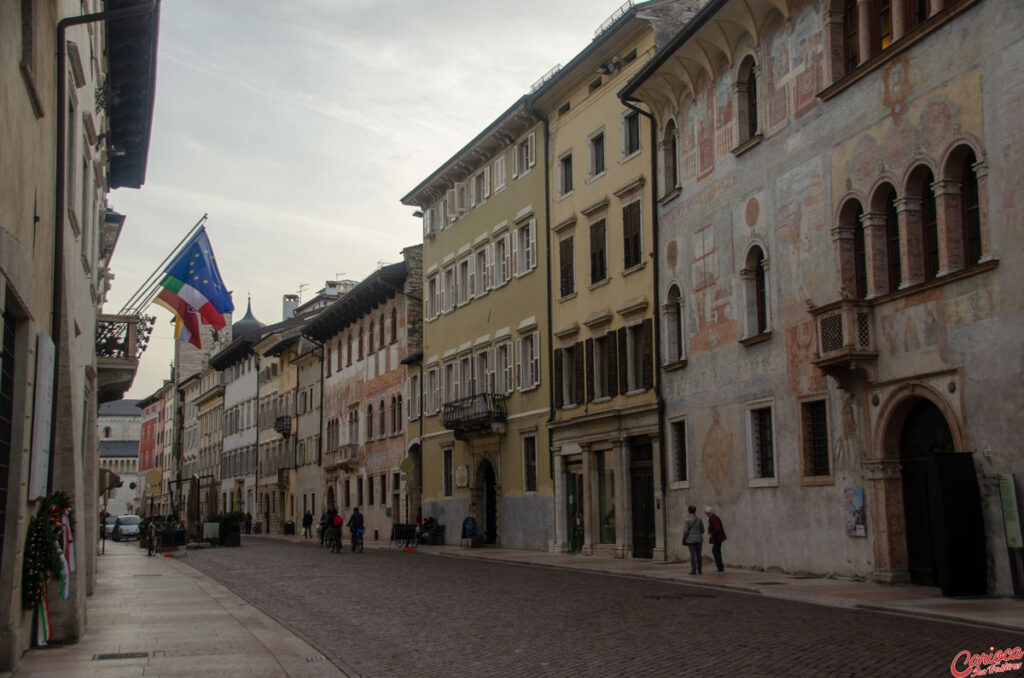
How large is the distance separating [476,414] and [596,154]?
36.2 ft

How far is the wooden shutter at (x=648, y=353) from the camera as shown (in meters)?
32.1

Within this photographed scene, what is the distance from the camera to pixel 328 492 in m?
→ 66.2

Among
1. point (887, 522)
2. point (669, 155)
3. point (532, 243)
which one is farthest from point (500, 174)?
point (887, 522)

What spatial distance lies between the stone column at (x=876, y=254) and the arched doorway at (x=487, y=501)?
2398cm

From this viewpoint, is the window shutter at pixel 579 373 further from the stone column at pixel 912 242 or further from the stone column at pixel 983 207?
the stone column at pixel 983 207

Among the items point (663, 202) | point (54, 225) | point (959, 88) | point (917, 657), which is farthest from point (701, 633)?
point (663, 202)

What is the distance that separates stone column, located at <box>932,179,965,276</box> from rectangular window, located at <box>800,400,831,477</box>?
4.82 m

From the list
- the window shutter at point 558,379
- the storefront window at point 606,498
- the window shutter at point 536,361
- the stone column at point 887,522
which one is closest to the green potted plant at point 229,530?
the window shutter at point 536,361

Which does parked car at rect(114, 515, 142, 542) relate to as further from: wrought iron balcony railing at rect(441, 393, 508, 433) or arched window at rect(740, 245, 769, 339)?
arched window at rect(740, 245, 769, 339)

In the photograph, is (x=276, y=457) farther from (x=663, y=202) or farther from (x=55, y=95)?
(x=55, y=95)

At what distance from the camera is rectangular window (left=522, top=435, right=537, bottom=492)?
40.2 meters

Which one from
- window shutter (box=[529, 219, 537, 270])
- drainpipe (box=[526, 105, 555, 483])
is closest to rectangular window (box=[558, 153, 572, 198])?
drainpipe (box=[526, 105, 555, 483])

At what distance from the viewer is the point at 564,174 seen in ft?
128

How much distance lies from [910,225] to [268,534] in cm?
6225
